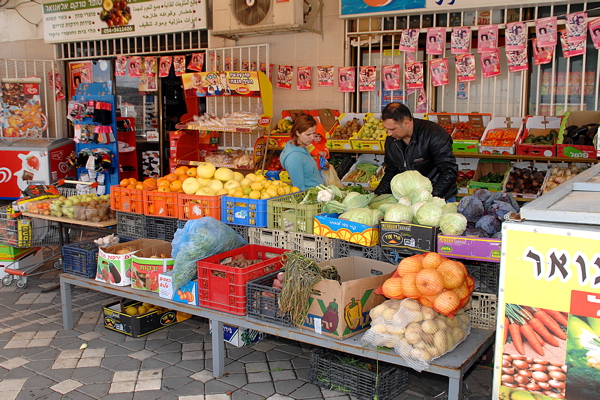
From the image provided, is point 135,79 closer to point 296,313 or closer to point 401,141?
point 401,141

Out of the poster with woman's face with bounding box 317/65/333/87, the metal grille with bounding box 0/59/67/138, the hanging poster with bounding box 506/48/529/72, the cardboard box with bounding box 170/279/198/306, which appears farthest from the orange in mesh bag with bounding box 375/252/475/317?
the metal grille with bounding box 0/59/67/138

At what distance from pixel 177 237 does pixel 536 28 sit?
17.1 ft

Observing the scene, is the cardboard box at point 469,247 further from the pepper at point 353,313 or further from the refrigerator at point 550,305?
the refrigerator at point 550,305

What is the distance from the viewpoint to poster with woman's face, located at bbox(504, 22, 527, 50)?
6.95 m

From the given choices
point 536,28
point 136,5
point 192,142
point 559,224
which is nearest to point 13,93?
point 136,5

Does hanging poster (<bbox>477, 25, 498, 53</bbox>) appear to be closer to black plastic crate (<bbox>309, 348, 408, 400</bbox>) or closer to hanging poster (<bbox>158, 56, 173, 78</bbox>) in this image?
black plastic crate (<bbox>309, 348, 408, 400</bbox>)

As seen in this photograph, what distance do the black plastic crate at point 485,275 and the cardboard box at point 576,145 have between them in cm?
306

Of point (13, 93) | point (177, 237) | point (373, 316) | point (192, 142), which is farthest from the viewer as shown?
point (13, 93)

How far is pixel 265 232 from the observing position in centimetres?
471

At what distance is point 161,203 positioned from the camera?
5113 millimetres

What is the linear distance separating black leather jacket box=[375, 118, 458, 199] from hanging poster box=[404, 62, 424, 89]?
265 centimetres

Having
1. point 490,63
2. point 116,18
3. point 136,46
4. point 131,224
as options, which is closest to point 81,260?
point 131,224

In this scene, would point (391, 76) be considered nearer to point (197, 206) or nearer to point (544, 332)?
point (197, 206)

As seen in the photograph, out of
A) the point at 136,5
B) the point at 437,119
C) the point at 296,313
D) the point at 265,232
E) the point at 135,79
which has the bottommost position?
the point at 296,313
